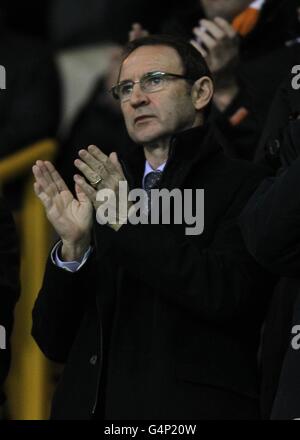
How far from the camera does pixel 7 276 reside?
4758mm

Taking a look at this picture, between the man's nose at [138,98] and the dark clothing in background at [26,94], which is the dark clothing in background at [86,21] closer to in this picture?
the dark clothing in background at [26,94]

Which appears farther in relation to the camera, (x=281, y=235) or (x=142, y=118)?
(x=142, y=118)

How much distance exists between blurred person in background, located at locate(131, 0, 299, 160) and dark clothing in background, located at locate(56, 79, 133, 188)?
0.91m

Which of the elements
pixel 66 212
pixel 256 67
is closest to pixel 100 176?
pixel 66 212

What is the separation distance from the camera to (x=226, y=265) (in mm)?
4488

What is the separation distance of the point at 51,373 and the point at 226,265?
183 cm

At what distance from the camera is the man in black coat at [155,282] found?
4430mm

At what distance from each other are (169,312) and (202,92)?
2.83 feet

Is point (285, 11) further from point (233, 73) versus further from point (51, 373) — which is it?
point (51, 373)

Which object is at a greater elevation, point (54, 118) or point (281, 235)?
point (54, 118)

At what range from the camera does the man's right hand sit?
14.9 ft

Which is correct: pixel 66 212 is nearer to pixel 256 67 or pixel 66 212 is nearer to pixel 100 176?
pixel 100 176
